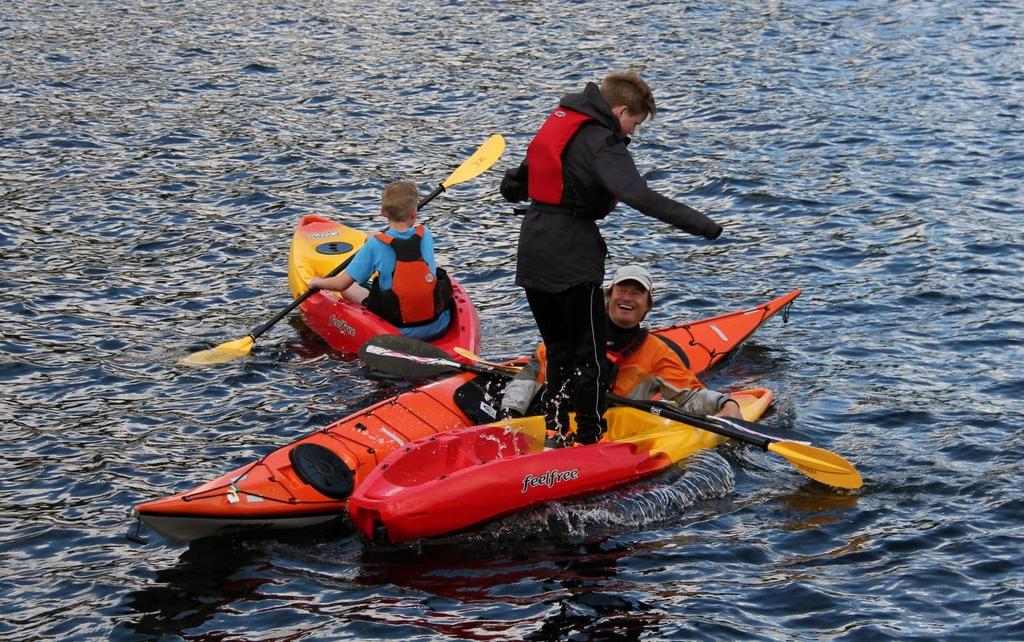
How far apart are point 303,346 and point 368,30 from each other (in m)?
11.0

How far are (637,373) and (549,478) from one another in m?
1.07

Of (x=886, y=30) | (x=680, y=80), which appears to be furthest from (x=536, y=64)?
(x=886, y=30)

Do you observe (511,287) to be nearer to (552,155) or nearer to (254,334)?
(254,334)

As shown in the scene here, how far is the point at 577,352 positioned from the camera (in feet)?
23.0

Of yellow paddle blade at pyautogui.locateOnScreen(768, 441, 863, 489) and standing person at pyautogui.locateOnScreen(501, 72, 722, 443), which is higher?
standing person at pyautogui.locateOnScreen(501, 72, 722, 443)

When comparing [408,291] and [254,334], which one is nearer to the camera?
[408,291]

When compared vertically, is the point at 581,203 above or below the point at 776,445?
above

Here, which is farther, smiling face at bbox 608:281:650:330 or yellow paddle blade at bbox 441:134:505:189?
yellow paddle blade at bbox 441:134:505:189

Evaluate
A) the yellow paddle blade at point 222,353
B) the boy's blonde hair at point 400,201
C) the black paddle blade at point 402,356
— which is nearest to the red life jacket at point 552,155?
the black paddle blade at point 402,356

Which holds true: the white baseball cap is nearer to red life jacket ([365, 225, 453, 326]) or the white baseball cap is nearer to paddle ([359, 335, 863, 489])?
paddle ([359, 335, 863, 489])

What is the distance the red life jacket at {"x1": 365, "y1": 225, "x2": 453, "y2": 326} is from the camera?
9.60 meters

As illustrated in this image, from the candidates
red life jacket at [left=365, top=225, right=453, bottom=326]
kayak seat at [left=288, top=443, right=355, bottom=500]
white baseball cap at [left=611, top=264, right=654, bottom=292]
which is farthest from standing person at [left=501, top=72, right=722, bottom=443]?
red life jacket at [left=365, top=225, right=453, bottom=326]

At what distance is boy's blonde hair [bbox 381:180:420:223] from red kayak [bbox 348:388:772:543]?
247 cm

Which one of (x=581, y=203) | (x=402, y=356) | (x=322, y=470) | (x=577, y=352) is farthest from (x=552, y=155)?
(x=402, y=356)
